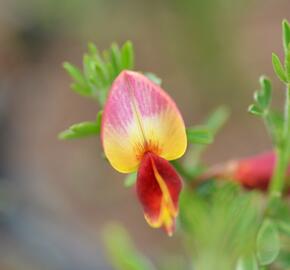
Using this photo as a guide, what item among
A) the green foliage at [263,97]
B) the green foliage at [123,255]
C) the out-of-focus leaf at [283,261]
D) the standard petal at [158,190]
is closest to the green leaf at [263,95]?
the green foliage at [263,97]

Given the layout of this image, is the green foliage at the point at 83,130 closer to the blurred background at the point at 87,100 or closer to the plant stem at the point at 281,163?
the plant stem at the point at 281,163

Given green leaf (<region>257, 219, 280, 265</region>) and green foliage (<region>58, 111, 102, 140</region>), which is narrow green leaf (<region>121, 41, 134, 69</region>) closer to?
green foliage (<region>58, 111, 102, 140</region>)

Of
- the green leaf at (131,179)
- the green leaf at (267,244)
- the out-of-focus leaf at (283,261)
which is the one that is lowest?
the green leaf at (267,244)

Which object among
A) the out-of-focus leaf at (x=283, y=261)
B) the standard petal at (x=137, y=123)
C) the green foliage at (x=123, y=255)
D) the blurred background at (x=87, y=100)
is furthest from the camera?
the blurred background at (x=87, y=100)

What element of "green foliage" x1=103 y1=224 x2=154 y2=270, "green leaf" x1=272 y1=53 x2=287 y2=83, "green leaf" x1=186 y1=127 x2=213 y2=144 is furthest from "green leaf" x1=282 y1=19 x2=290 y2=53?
"green foliage" x1=103 y1=224 x2=154 y2=270

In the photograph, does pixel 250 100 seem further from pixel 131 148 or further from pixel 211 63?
pixel 131 148

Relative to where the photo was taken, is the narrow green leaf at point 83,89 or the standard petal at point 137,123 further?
the narrow green leaf at point 83,89

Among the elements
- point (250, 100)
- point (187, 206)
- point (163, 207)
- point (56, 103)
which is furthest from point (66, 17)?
point (163, 207)
